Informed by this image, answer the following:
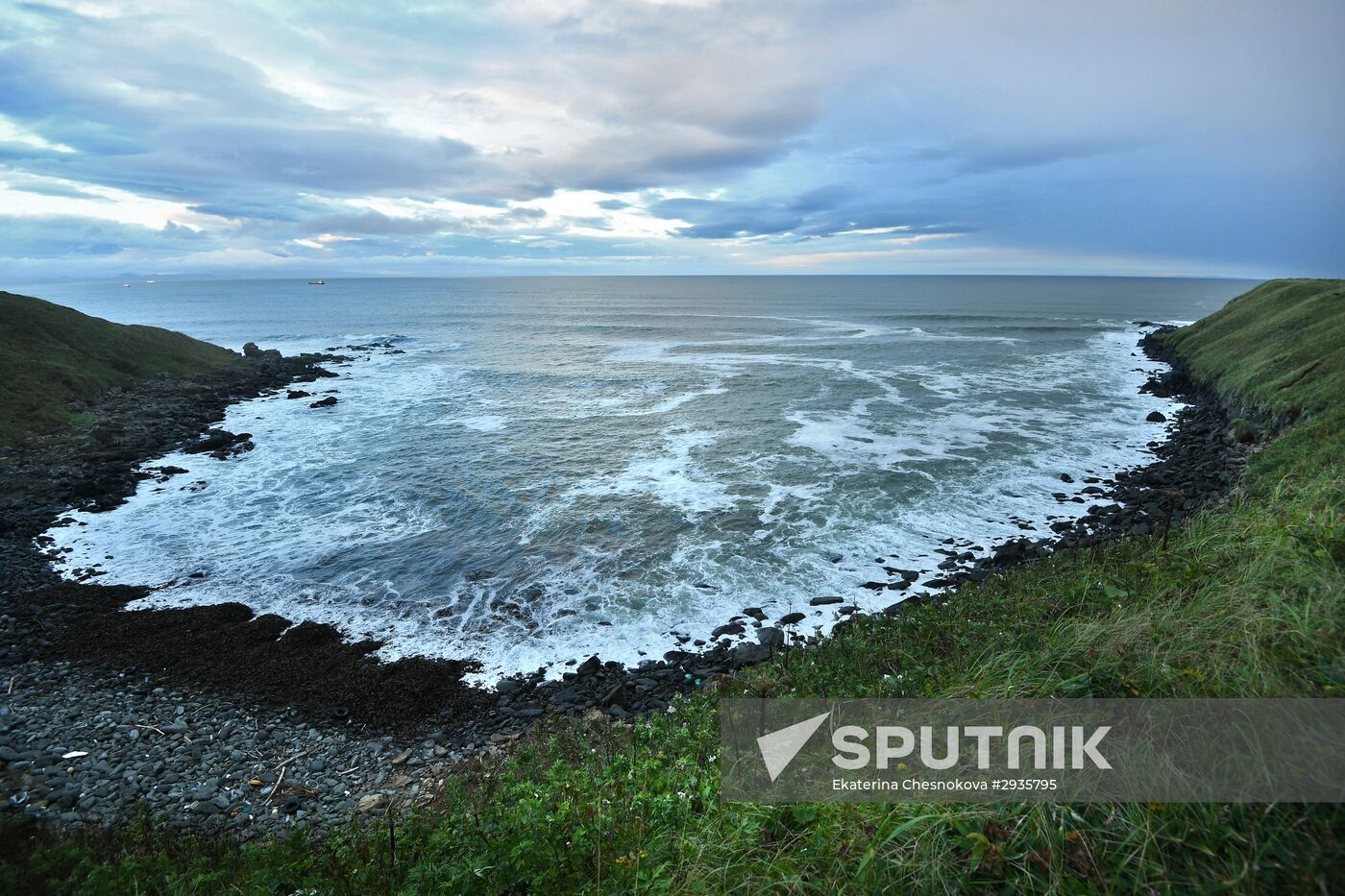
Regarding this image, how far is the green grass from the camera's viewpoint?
3633 millimetres

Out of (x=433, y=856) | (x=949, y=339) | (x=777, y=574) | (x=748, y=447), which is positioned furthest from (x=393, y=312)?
(x=433, y=856)

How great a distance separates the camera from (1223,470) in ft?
84.7

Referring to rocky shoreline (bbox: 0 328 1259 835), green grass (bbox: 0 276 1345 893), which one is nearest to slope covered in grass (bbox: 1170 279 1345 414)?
rocky shoreline (bbox: 0 328 1259 835)

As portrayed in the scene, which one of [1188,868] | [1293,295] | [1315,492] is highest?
[1293,295]

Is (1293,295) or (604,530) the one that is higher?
(1293,295)

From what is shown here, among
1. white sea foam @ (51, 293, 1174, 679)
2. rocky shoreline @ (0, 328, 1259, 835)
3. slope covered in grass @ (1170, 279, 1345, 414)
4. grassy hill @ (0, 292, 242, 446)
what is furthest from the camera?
grassy hill @ (0, 292, 242, 446)

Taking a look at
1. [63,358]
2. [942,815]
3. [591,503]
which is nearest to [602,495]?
[591,503]

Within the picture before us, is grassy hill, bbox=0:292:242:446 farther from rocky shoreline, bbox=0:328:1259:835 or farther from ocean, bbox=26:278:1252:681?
rocky shoreline, bbox=0:328:1259:835

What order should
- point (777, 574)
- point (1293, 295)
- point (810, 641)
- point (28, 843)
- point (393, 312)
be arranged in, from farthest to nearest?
1. point (393, 312)
2. point (1293, 295)
3. point (777, 574)
4. point (810, 641)
5. point (28, 843)

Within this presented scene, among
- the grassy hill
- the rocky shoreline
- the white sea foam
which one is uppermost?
the grassy hill

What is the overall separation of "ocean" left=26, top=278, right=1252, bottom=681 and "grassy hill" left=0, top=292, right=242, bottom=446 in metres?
8.95

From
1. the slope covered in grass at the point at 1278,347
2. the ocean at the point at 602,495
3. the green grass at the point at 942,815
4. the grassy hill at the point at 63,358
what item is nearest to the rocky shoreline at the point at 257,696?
the ocean at the point at 602,495

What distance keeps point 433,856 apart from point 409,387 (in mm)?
52074

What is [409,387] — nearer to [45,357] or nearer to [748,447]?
[45,357]
